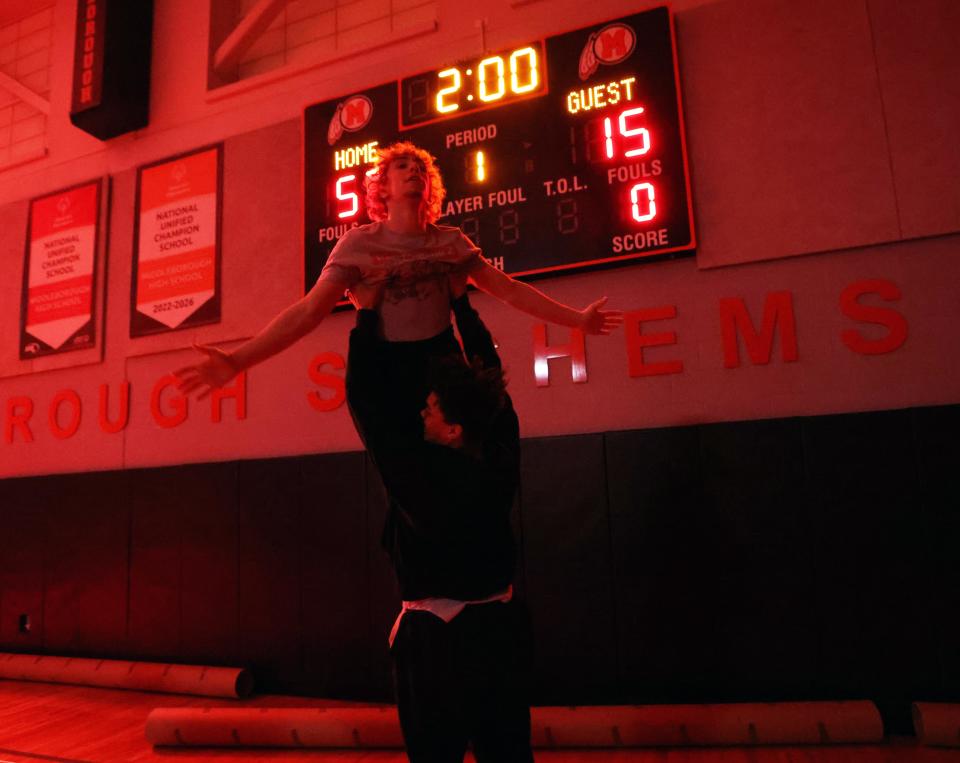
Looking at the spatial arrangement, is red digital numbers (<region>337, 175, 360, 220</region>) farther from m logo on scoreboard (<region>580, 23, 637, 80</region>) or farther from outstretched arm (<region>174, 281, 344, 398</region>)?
outstretched arm (<region>174, 281, 344, 398</region>)

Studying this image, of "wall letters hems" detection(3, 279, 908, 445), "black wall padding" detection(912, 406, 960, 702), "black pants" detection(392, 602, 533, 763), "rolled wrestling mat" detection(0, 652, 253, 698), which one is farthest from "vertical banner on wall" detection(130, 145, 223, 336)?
"black wall padding" detection(912, 406, 960, 702)

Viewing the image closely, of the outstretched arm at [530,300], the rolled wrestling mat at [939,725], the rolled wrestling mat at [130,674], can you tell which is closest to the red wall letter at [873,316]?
the rolled wrestling mat at [939,725]

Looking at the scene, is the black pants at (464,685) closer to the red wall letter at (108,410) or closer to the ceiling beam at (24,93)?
the red wall letter at (108,410)

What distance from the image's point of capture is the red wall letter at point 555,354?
322 centimetres

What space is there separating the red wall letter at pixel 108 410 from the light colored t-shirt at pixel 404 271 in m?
3.19

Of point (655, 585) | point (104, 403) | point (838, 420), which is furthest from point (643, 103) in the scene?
point (104, 403)

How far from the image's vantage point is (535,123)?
10.5 feet

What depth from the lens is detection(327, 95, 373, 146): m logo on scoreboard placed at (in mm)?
3615

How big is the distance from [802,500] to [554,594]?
1.18m

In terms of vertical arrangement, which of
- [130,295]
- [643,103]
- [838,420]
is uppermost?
[643,103]

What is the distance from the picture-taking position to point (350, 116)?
365cm

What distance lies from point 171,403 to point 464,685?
344 centimetres

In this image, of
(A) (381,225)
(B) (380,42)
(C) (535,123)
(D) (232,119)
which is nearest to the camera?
(A) (381,225)

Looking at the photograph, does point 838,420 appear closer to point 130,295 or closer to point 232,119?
point 232,119
